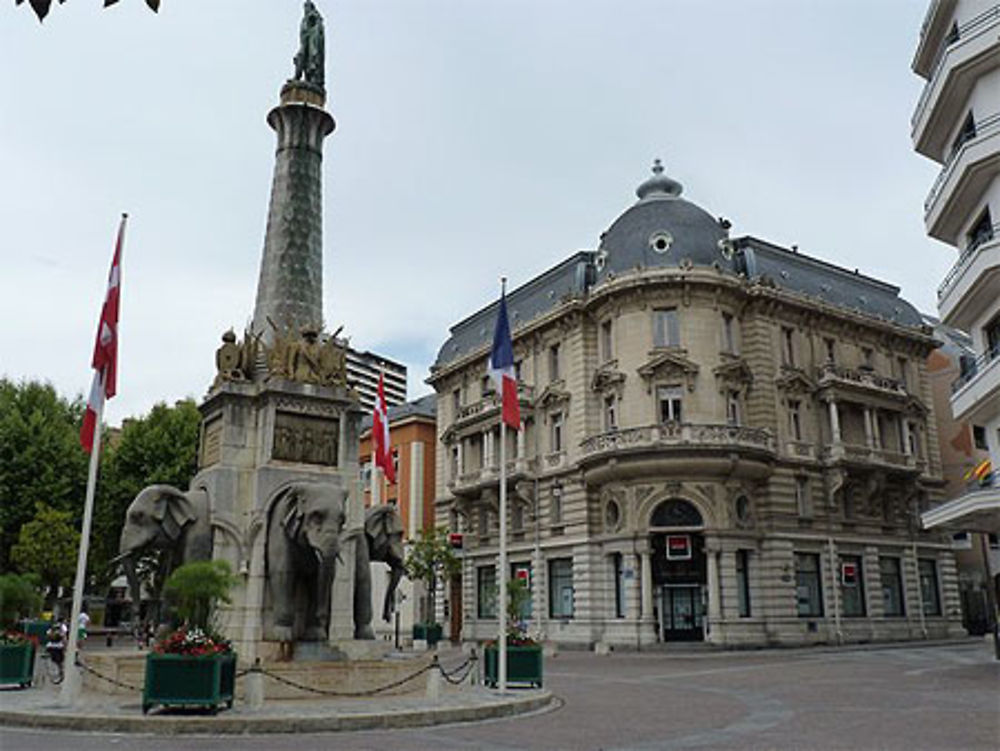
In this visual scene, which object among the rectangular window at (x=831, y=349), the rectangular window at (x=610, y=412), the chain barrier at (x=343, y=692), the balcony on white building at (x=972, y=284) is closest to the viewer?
the chain barrier at (x=343, y=692)

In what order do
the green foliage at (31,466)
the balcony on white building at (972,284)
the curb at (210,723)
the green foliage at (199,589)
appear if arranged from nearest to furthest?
the curb at (210,723) → the green foliage at (199,589) → the balcony on white building at (972,284) → the green foliage at (31,466)

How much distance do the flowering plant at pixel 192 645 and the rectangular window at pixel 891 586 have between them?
39690 millimetres

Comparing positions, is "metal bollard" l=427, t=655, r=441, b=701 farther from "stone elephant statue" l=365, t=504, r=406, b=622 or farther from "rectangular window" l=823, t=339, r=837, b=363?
"rectangular window" l=823, t=339, r=837, b=363

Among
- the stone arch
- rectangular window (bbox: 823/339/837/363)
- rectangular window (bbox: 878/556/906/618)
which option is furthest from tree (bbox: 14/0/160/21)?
rectangular window (bbox: 878/556/906/618)

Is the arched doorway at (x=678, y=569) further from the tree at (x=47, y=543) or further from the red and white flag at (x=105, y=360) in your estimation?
the red and white flag at (x=105, y=360)

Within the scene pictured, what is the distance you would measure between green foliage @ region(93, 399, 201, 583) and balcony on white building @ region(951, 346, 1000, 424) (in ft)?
106

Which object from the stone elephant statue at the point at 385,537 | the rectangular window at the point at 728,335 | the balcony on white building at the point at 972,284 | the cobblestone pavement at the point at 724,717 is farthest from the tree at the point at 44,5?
the rectangular window at the point at 728,335

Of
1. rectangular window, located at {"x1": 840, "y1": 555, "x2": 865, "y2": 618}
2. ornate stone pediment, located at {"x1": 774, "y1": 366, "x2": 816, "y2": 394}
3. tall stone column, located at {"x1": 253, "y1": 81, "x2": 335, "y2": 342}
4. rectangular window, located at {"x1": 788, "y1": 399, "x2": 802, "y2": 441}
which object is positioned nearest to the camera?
tall stone column, located at {"x1": 253, "y1": 81, "x2": 335, "y2": 342}

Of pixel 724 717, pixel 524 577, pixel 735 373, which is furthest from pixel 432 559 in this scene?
pixel 724 717

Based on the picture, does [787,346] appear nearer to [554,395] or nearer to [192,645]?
[554,395]

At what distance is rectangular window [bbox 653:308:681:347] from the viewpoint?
4234 centimetres

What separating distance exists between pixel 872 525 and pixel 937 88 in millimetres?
24780

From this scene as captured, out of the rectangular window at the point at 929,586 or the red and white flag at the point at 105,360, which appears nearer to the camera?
the red and white flag at the point at 105,360

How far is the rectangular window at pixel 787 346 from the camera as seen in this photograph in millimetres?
45188
